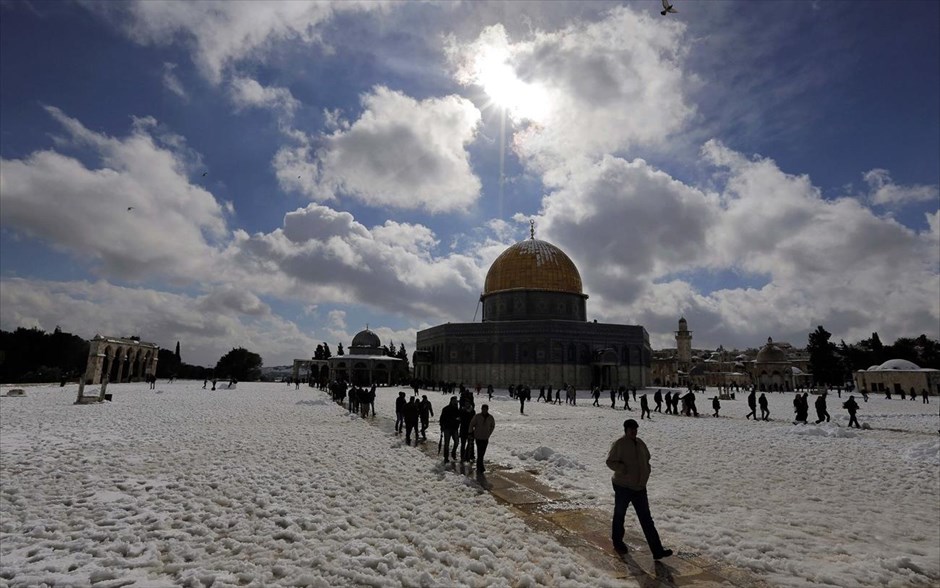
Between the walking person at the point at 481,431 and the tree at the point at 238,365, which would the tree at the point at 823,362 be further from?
the tree at the point at 238,365

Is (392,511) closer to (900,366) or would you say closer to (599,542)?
(599,542)

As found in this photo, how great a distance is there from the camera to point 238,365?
9300 centimetres

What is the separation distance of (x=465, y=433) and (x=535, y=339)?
145ft

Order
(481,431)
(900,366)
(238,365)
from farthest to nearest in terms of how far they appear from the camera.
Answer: (238,365) → (900,366) → (481,431)

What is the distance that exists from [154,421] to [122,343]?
50.1m

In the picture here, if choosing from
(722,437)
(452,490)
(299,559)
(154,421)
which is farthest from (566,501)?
(154,421)

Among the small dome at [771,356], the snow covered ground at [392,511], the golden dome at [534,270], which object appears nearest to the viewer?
the snow covered ground at [392,511]

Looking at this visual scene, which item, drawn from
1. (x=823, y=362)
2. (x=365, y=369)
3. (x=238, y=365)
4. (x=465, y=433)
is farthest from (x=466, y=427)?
(x=238, y=365)

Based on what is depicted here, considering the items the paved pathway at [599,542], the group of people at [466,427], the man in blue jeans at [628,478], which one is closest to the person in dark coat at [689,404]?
the group of people at [466,427]

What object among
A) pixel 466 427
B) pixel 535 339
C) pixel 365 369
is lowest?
pixel 466 427

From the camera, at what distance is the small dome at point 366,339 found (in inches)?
2928

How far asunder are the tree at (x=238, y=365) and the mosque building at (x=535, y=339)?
46.6m

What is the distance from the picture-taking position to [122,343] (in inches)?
2314

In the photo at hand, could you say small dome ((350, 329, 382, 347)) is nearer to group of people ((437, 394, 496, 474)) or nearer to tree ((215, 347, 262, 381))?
tree ((215, 347, 262, 381))
